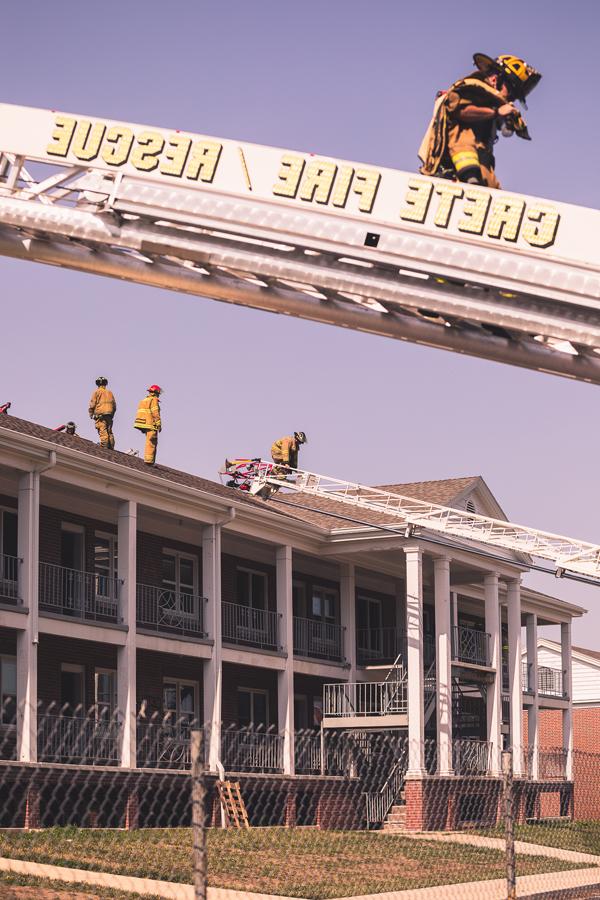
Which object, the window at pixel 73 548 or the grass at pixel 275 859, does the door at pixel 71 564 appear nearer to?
the window at pixel 73 548

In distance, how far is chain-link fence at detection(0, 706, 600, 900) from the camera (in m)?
17.2

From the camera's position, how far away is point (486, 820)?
36.7 meters

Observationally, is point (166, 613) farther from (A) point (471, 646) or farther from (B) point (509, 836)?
(B) point (509, 836)

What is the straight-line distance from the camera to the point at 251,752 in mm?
31219

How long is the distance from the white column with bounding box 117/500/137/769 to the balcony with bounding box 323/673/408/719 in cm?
848

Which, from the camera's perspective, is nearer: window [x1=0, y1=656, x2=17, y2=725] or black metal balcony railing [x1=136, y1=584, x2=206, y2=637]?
window [x1=0, y1=656, x2=17, y2=725]

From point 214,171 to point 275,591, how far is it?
2934 cm

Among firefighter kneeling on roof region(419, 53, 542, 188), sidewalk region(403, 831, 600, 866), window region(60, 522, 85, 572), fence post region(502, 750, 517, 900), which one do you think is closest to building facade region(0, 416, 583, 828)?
window region(60, 522, 85, 572)

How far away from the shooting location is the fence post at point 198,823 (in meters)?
7.62

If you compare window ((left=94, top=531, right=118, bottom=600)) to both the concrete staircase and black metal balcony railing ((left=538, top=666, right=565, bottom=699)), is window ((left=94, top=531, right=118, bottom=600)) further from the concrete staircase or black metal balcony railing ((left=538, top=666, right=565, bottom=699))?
black metal balcony railing ((left=538, top=666, right=565, bottom=699))

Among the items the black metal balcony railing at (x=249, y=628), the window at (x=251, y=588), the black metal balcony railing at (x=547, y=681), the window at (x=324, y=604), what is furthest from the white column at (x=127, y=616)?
the black metal balcony railing at (x=547, y=681)

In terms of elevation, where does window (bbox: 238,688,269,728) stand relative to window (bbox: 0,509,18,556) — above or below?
below

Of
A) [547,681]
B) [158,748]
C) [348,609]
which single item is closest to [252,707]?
[348,609]

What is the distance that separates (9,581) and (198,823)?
1890 centimetres
